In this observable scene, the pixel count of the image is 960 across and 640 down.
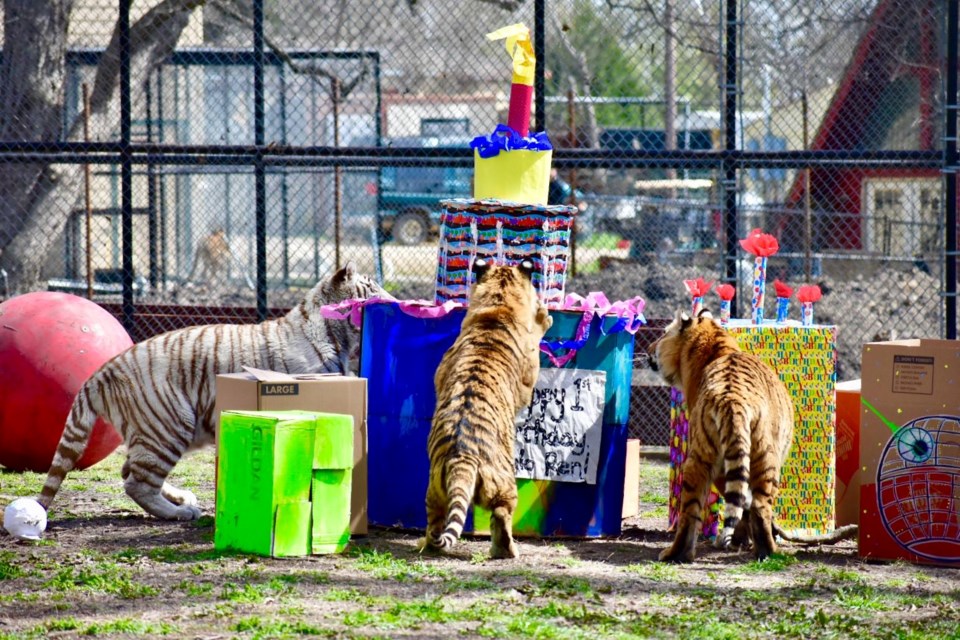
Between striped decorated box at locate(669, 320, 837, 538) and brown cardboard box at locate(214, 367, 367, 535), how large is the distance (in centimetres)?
155

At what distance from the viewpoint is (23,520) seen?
17.8 ft

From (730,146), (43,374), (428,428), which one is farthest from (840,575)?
(43,374)

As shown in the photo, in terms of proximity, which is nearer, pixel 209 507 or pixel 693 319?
pixel 693 319

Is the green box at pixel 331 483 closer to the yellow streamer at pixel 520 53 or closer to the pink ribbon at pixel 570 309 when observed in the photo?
the pink ribbon at pixel 570 309

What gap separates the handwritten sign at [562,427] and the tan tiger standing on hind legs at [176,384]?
119 cm

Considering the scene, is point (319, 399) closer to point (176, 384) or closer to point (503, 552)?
point (176, 384)

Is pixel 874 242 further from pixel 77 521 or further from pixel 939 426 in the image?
pixel 77 521

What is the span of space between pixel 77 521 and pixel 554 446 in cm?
243

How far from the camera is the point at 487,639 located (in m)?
3.80

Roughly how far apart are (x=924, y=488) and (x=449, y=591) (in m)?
2.29

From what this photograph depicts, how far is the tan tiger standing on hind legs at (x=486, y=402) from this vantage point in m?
5.00

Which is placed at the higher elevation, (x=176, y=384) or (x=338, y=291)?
(x=338, y=291)

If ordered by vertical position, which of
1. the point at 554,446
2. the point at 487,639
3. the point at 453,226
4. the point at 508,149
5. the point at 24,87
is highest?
the point at 24,87

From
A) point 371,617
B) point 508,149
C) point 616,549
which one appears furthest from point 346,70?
point 371,617
